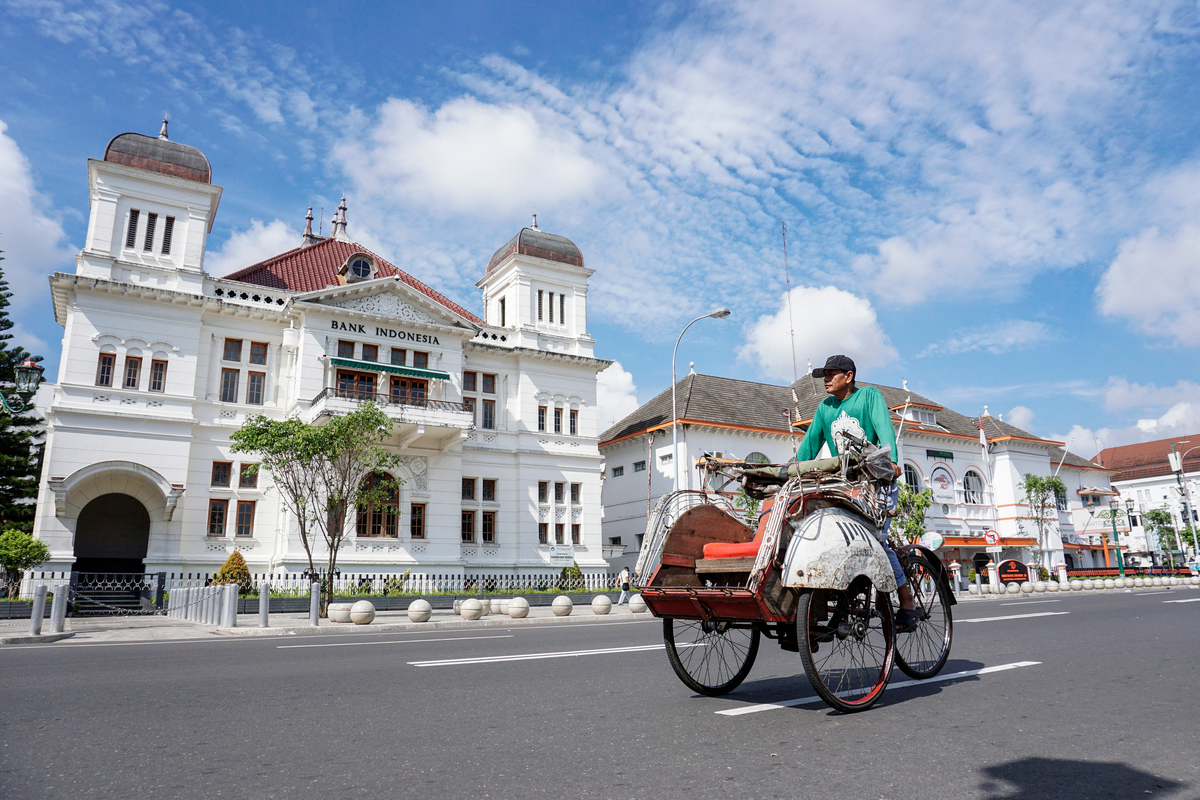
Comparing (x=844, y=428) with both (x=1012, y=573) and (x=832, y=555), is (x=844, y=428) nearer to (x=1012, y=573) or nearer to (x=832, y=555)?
(x=832, y=555)

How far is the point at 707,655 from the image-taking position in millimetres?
5836

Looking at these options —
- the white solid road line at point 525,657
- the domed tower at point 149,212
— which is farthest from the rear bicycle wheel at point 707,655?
the domed tower at point 149,212

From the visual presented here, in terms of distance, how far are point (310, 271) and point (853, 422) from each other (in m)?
31.0

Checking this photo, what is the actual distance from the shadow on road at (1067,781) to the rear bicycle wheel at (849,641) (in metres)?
1.11

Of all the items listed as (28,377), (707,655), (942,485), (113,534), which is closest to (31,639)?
(28,377)

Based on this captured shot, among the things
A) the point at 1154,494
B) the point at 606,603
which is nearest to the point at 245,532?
the point at 606,603

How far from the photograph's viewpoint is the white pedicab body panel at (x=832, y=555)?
433 centimetres

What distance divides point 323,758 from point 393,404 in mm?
25122

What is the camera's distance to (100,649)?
35.5 feet

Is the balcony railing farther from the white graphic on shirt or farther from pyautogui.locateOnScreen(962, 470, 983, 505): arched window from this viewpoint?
pyautogui.locateOnScreen(962, 470, 983, 505): arched window

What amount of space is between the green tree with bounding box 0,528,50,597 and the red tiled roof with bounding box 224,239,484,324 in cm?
1157

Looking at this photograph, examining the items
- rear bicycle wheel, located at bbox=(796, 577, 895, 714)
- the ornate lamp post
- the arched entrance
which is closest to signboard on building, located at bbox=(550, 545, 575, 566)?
the arched entrance

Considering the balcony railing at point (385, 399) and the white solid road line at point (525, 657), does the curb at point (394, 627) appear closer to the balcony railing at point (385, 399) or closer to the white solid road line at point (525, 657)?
the white solid road line at point (525, 657)

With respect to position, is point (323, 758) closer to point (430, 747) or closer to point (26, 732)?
point (430, 747)
